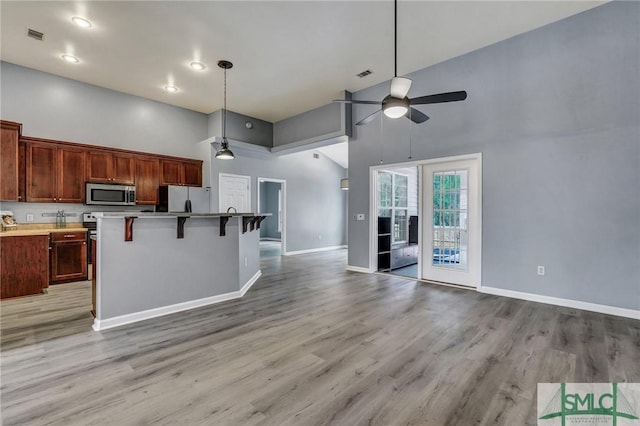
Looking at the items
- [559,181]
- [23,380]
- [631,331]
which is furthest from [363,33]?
[23,380]

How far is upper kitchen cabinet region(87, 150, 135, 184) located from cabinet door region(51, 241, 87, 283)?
1.28m

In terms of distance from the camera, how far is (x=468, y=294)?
4285 mm

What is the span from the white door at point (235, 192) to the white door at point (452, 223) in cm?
448

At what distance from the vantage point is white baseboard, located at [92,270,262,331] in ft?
10.0

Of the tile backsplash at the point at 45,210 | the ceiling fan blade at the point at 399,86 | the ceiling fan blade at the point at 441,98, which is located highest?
the ceiling fan blade at the point at 399,86

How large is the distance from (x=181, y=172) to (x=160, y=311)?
4066mm

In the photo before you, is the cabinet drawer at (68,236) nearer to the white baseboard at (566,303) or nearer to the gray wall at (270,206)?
the white baseboard at (566,303)

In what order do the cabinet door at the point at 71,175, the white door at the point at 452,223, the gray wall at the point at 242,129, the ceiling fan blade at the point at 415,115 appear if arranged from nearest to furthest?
1. the ceiling fan blade at the point at 415,115
2. the white door at the point at 452,223
3. the cabinet door at the point at 71,175
4. the gray wall at the point at 242,129

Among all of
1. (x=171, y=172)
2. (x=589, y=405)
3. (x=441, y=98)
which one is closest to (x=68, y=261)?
(x=171, y=172)

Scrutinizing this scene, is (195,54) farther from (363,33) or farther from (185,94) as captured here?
(363,33)

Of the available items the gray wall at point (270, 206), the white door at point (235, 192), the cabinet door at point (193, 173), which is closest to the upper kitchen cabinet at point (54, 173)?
the cabinet door at point (193, 173)

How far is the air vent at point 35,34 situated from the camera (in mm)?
3922

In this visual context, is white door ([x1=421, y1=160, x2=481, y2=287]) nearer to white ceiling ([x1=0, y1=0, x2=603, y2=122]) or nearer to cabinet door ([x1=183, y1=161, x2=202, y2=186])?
white ceiling ([x1=0, y1=0, x2=603, y2=122])

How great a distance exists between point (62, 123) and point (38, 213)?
1.64 m
